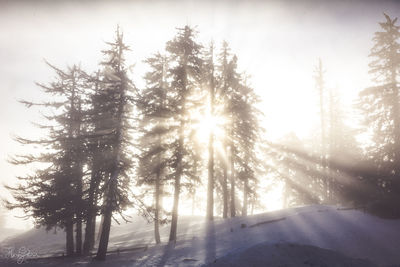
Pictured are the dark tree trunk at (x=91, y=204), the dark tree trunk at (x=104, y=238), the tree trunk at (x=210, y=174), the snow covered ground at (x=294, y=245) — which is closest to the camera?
the snow covered ground at (x=294, y=245)

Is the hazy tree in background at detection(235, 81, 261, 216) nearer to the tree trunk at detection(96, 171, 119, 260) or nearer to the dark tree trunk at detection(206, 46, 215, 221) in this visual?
the dark tree trunk at detection(206, 46, 215, 221)

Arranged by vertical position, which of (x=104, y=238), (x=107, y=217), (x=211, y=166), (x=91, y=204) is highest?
(x=211, y=166)

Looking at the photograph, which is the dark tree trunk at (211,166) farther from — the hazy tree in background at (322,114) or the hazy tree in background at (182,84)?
the hazy tree in background at (322,114)

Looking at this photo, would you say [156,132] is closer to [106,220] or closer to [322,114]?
[106,220]

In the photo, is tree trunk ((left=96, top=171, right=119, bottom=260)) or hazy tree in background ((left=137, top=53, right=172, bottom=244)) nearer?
tree trunk ((left=96, top=171, right=119, bottom=260))

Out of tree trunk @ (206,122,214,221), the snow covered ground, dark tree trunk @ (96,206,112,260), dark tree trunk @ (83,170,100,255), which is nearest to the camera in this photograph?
the snow covered ground

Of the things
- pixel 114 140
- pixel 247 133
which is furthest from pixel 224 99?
pixel 114 140

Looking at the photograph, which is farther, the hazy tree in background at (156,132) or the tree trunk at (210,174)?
the tree trunk at (210,174)

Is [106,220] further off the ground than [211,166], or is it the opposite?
[211,166]

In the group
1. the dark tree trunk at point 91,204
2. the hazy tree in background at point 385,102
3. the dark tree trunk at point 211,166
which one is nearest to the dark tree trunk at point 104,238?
the dark tree trunk at point 91,204

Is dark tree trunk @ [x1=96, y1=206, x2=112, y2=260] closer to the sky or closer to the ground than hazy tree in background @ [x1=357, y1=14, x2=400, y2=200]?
closer to the ground

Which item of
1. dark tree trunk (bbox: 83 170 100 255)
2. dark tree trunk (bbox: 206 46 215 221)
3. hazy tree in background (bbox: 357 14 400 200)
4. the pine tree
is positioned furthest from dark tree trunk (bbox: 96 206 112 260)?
hazy tree in background (bbox: 357 14 400 200)

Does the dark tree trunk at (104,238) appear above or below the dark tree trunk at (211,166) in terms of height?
below

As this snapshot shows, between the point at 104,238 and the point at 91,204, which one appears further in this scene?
the point at 91,204
